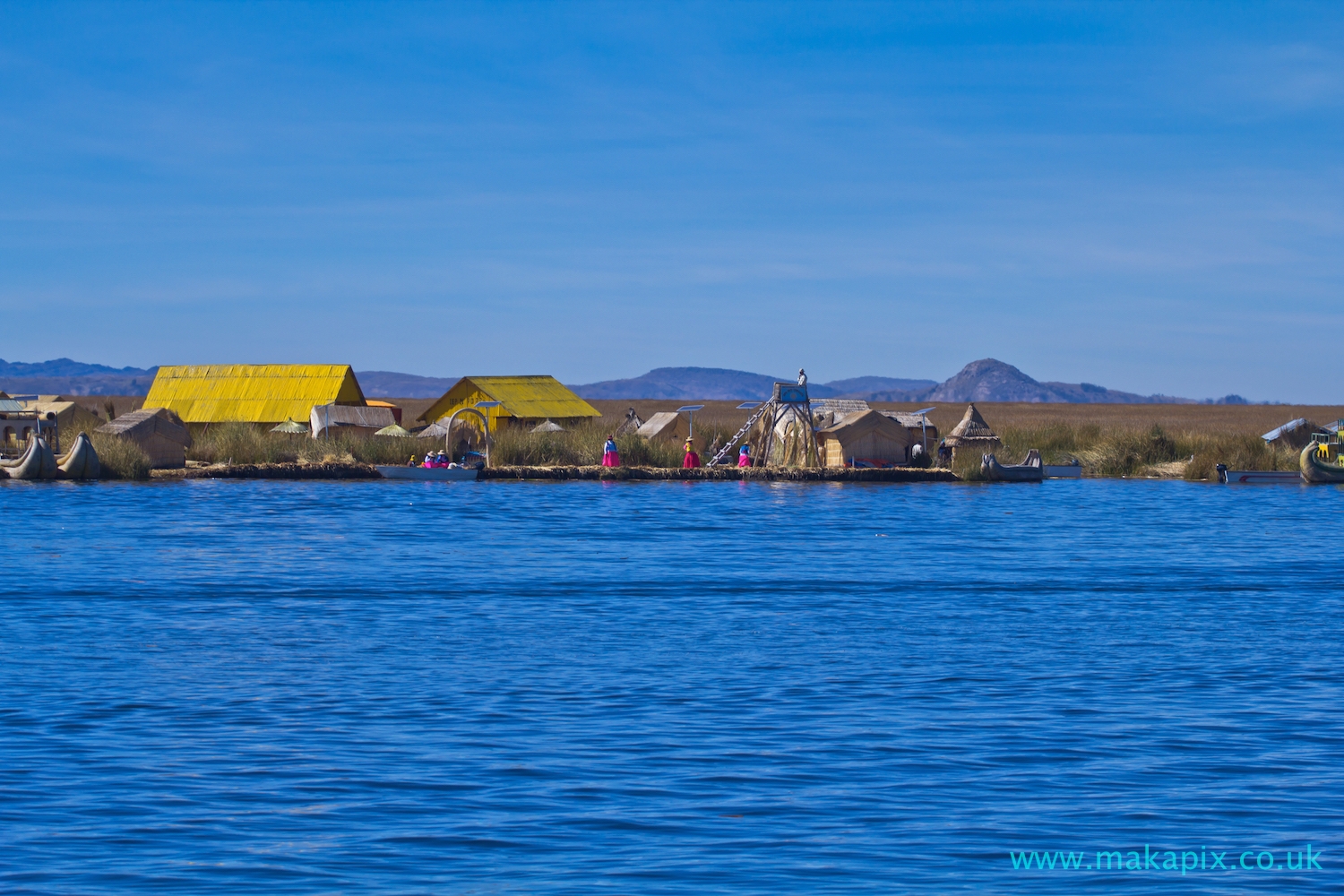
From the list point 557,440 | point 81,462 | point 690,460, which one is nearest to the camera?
point 81,462

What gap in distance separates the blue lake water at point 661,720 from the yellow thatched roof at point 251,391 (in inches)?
1182

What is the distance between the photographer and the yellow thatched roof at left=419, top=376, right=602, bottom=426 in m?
55.6

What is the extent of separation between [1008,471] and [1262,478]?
26.4 feet

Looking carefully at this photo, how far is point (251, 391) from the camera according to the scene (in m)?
57.8

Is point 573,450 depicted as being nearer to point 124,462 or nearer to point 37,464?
point 124,462

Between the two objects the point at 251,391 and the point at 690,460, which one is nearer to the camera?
the point at 690,460

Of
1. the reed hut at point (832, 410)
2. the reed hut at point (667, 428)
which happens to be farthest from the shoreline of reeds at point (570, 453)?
the reed hut at point (832, 410)

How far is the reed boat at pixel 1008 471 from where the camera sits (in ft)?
155

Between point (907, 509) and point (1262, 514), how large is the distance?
8671 millimetres

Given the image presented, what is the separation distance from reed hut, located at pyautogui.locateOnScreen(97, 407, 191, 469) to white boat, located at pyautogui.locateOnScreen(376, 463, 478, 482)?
7.50 m

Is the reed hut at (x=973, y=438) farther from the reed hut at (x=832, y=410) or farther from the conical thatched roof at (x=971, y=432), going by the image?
the reed hut at (x=832, y=410)

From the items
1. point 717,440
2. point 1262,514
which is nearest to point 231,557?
point 1262,514

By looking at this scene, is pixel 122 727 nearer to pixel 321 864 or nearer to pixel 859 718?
pixel 321 864

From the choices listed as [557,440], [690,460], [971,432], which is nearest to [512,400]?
[557,440]
